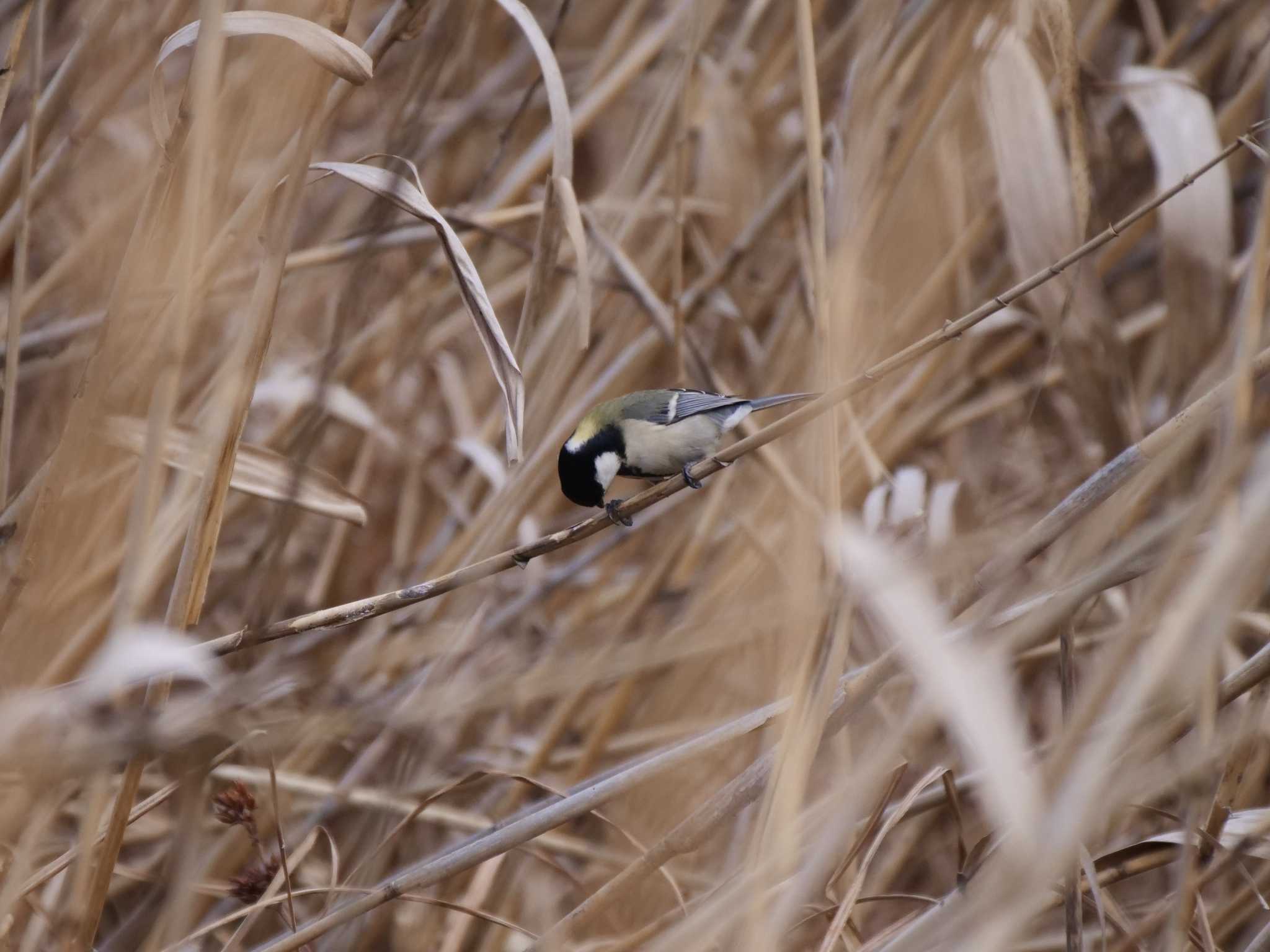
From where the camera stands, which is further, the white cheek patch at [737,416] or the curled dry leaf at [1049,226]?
the white cheek patch at [737,416]

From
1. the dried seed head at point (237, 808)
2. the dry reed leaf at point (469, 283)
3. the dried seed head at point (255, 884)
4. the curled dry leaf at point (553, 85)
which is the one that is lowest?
the dried seed head at point (255, 884)

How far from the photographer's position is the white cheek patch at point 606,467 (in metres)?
1.94

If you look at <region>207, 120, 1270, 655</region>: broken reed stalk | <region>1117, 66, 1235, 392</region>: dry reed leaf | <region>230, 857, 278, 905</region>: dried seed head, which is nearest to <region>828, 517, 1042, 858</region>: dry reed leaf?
<region>207, 120, 1270, 655</region>: broken reed stalk

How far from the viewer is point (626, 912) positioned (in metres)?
1.26

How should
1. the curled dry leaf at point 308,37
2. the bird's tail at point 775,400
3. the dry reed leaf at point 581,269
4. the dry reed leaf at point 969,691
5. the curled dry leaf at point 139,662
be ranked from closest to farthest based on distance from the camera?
the dry reed leaf at point 969,691
the curled dry leaf at point 139,662
the curled dry leaf at point 308,37
the dry reed leaf at point 581,269
the bird's tail at point 775,400

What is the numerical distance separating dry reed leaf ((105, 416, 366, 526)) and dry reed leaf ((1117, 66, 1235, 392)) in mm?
1250

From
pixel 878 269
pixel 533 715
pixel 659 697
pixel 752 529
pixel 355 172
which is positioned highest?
pixel 355 172

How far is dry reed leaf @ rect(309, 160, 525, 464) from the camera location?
1.12 metres

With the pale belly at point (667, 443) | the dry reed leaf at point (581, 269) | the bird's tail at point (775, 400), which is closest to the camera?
the dry reed leaf at point (581, 269)

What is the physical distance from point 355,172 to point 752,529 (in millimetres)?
830

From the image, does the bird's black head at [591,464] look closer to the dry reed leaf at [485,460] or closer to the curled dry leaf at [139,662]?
the dry reed leaf at [485,460]

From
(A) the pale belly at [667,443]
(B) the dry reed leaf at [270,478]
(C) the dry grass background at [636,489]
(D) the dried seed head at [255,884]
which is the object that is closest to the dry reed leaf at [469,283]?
(C) the dry grass background at [636,489]

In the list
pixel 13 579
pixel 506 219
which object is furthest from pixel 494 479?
pixel 13 579

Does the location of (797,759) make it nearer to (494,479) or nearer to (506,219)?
(494,479)
